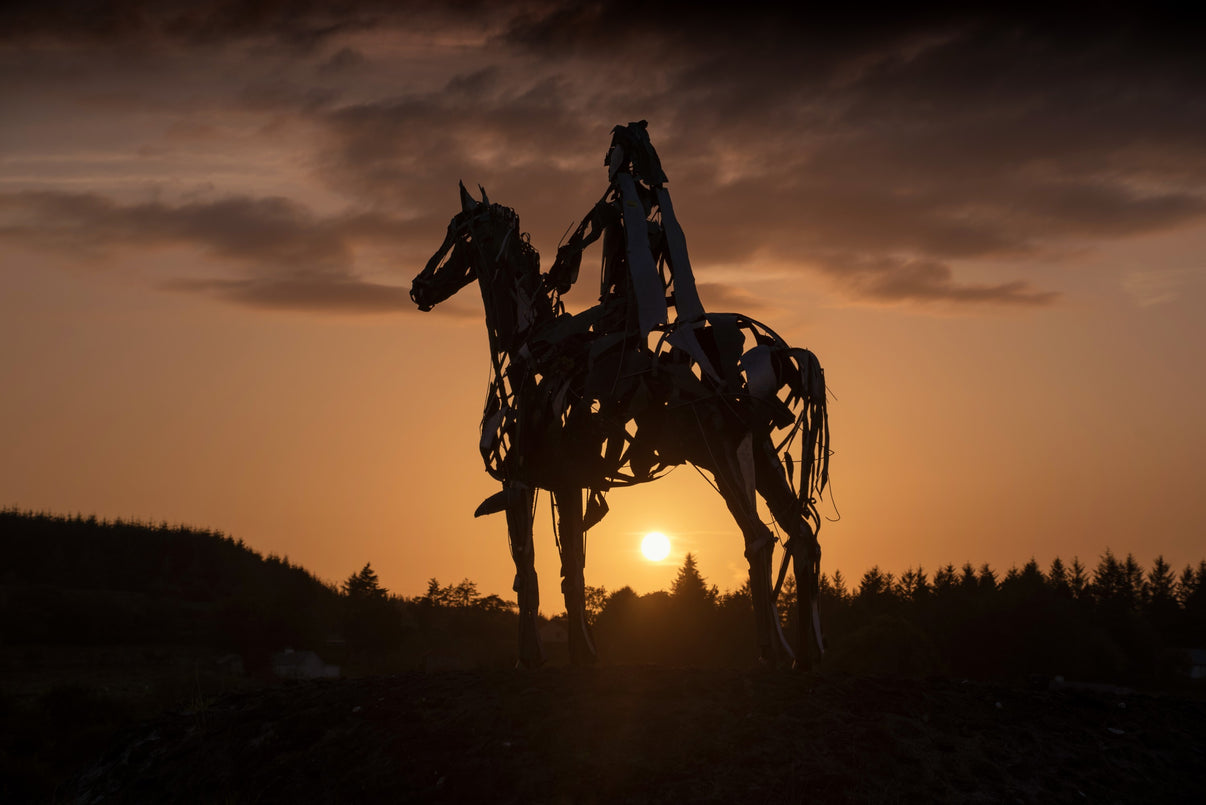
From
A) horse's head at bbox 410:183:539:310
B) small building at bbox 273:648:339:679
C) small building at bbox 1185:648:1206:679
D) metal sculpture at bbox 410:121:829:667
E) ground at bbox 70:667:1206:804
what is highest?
horse's head at bbox 410:183:539:310

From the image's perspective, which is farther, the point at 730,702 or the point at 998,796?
the point at 730,702

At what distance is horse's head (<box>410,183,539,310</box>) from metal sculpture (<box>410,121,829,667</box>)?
0.04m

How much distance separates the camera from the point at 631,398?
456 inches

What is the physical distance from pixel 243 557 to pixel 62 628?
35.3 meters

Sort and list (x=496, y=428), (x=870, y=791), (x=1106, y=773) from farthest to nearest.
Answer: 1. (x=496, y=428)
2. (x=1106, y=773)
3. (x=870, y=791)

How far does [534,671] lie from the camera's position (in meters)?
12.1

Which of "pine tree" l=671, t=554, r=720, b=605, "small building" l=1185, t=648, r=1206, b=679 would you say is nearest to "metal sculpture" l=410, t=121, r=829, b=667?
"pine tree" l=671, t=554, r=720, b=605

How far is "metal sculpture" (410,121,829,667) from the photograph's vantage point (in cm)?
1140

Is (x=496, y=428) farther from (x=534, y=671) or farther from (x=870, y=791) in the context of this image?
(x=870, y=791)

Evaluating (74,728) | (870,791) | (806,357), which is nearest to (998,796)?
(870,791)

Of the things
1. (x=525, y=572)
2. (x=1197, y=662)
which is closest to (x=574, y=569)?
(x=525, y=572)

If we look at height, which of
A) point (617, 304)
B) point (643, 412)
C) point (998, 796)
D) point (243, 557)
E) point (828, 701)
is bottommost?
point (998, 796)

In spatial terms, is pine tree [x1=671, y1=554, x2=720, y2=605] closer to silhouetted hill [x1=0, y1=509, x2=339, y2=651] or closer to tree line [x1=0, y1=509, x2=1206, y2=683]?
tree line [x1=0, y1=509, x2=1206, y2=683]

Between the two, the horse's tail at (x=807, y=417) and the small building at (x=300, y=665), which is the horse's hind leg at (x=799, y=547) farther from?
the small building at (x=300, y=665)
